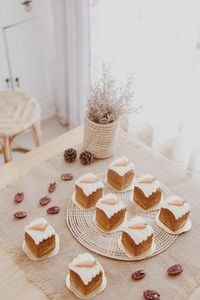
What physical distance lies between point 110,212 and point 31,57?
1552mm

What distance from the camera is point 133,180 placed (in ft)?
5.64

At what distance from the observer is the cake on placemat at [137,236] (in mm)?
1419

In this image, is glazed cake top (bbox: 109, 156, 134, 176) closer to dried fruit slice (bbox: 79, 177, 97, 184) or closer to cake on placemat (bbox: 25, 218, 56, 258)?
dried fruit slice (bbox: 79, 177, 97, 184)

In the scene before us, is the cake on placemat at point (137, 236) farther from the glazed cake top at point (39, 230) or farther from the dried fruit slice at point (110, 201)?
the glazed cake top at point (39, 230)

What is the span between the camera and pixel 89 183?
1.59 metres

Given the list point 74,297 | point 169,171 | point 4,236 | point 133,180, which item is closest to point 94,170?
point 133,180

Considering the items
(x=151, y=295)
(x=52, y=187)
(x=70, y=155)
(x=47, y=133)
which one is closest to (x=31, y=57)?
(x=47, y=133)

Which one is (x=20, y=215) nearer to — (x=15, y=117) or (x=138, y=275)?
(x=138, y=275)

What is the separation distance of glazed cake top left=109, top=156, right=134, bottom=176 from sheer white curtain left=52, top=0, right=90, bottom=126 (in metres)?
1.00

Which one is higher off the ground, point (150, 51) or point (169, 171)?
point (150, 51)

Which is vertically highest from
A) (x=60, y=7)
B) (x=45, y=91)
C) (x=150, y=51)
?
(x=60, y=7)

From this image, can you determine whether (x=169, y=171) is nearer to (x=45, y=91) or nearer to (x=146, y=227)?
(x=146, y=227)

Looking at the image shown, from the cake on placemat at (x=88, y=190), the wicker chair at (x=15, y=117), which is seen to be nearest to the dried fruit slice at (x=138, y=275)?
the cake on placemat at (x=88, y=190)

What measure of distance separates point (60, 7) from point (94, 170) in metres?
1.23
